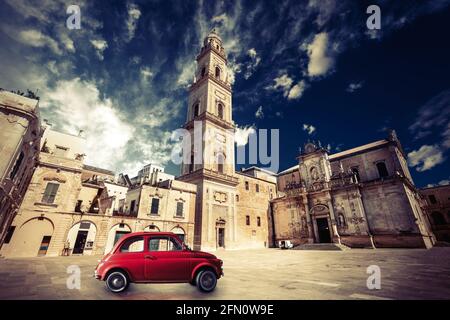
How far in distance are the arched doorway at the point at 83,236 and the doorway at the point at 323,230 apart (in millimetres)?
26109

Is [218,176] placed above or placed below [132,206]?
above

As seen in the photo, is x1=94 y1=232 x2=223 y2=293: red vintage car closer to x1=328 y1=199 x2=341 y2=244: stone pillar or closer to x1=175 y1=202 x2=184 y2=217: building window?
x1=175 y1=202 x2=184 y2=217: building window

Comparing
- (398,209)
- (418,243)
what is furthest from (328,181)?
(418,243)

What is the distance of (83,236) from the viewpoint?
17938mm

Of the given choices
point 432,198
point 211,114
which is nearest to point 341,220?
point 211,114

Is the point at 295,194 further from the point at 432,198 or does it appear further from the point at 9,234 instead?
the point at 9,234

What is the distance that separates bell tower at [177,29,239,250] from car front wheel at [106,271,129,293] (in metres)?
17.5

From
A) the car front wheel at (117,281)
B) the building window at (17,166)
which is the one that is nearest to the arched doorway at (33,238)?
the building window at (17,166)

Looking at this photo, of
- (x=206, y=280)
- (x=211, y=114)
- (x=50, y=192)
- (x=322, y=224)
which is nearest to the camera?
(x=206, y=280)

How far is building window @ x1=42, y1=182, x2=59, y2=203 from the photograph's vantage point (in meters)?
16.4

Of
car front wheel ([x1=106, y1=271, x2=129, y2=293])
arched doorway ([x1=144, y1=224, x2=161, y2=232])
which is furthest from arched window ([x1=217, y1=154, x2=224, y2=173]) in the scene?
car front wheel ([x1=106, y1=271, x2=129, y2=293])

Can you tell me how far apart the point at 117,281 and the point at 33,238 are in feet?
52.7

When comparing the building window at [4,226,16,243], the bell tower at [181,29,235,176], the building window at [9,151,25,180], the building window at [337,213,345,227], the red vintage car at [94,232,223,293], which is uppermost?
the bell tower at [181,29,235,176]
